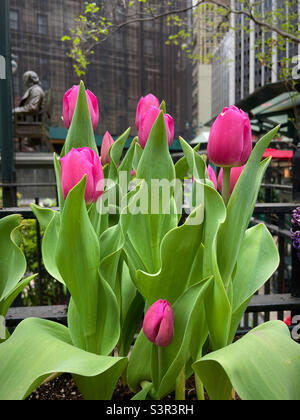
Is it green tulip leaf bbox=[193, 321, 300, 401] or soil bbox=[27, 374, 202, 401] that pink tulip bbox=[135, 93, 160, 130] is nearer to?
green tulip leaf bbox=[193, 321, 300, 401]

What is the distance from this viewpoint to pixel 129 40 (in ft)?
83.9

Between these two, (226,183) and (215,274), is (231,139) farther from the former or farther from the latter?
(215,274)

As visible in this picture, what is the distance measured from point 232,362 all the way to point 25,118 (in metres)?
6.18

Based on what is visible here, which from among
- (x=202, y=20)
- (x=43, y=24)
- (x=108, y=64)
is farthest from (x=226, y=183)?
(x=43, y=24)

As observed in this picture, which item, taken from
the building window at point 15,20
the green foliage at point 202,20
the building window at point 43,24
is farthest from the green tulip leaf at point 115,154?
the building window at point 43,24

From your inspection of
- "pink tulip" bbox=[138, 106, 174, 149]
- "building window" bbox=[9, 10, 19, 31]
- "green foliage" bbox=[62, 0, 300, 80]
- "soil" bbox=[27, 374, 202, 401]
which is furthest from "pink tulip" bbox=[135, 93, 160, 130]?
"building window" bbox=[9, 10, 19, 31]

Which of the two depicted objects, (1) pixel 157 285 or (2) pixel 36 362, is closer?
(2) pixel 36 362

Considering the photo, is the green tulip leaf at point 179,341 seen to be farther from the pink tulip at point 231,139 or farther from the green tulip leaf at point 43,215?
Result: the green tulip leaf at point 43,215

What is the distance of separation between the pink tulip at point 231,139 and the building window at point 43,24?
25812mm

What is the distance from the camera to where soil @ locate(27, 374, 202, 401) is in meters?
0.96

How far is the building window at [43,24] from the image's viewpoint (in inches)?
897

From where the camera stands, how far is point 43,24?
22922mm

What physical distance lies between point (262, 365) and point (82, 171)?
1.42ft

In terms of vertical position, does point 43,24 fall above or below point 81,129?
above
